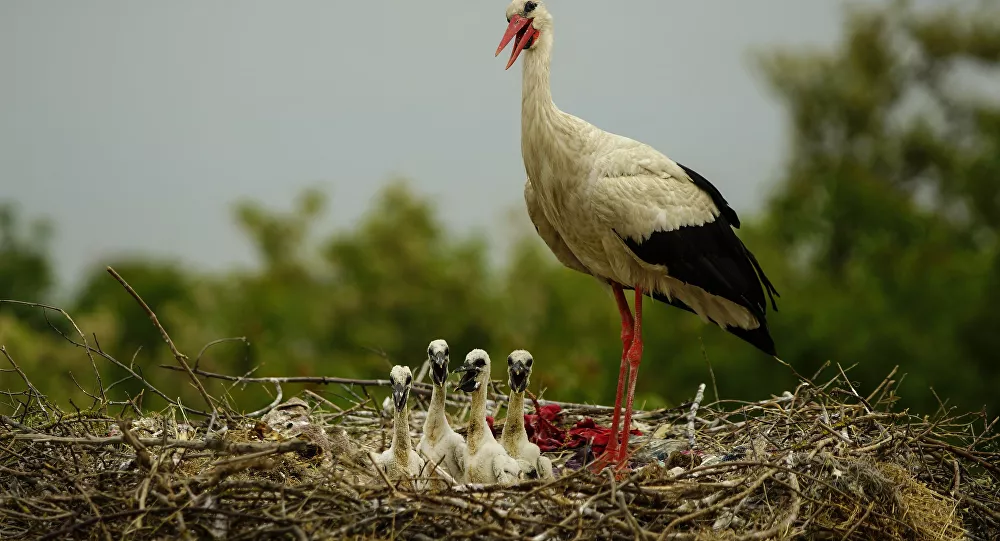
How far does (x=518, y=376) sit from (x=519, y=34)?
5.74ft

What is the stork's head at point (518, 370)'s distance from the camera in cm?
517

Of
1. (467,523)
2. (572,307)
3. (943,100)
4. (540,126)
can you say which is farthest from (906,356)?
(467,523)

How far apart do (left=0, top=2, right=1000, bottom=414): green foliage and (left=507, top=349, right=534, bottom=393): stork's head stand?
9.69m

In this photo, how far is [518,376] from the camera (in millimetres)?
5195

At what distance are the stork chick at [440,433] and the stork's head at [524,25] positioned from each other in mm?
1540

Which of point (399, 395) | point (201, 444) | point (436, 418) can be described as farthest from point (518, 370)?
point (201, 444)

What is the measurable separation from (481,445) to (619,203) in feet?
4.49

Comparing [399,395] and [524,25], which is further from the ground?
[524,25]

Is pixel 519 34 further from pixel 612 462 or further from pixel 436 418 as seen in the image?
pixel 612 462

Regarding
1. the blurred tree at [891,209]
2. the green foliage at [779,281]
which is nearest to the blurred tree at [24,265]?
the green foliage at [779,281]

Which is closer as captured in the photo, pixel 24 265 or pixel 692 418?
pixel 692 418

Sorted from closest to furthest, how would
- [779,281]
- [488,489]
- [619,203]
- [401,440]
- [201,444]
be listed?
1. [201,444]
2. [488,489]
3. [401,440]
4. [619,203]
5. [779,281]

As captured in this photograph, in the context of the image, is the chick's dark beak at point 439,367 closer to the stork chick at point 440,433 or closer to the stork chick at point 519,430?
the stork chick at point 440,433

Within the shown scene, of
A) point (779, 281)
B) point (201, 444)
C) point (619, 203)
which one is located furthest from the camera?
point (779, 281)
